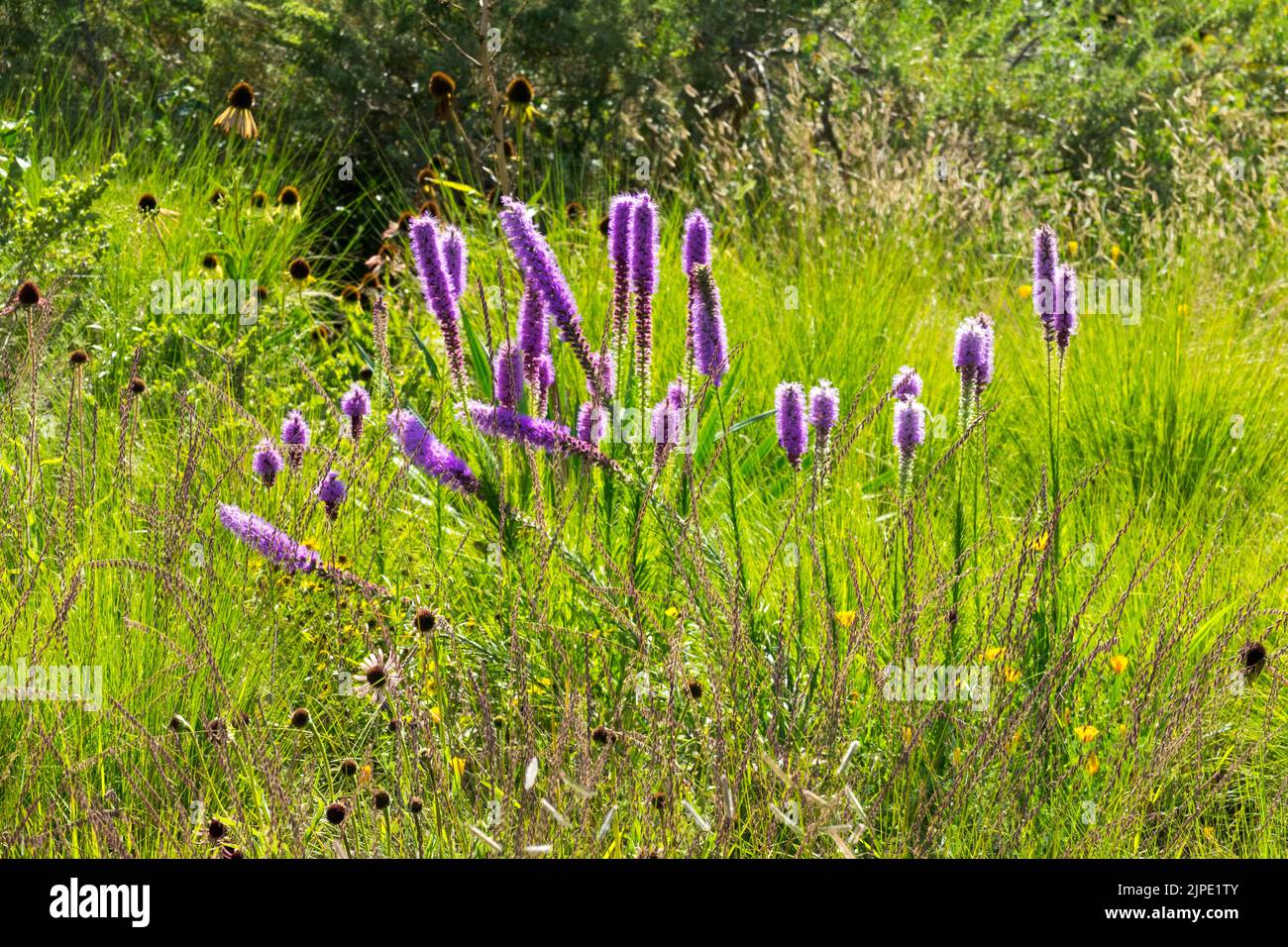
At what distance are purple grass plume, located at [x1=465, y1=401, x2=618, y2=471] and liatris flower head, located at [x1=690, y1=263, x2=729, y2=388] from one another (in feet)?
0.95

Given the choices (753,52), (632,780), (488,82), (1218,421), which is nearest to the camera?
(632,780)

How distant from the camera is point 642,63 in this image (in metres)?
7.79

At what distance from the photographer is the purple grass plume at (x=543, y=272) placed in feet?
9.71

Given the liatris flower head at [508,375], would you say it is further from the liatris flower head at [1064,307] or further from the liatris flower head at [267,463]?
the liatris flower head at [1064,307]

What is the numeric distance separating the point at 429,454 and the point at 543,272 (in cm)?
47

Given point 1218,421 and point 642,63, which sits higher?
point 642,63

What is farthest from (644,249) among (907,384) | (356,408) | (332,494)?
(332,494)

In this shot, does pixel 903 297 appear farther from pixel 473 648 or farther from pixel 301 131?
pixel 301 131

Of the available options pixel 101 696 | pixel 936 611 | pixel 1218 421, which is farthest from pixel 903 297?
pixel 101 696

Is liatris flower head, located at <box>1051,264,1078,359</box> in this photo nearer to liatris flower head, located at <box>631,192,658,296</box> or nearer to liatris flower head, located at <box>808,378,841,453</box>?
liatris flower head, located at <box>808,378,841,453</box>

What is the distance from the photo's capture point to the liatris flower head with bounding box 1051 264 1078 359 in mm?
3010

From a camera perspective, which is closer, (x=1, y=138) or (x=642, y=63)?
(x=1, y=138)

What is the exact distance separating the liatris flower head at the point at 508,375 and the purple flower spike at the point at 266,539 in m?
0.50

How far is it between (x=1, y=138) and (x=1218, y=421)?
4.22 metres
